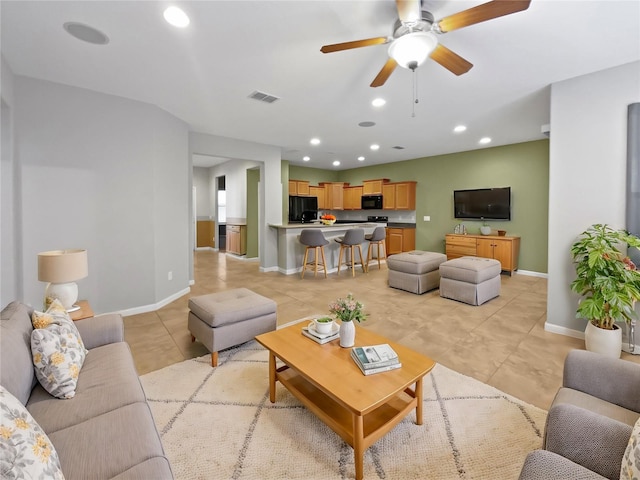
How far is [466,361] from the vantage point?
2531 millimetres

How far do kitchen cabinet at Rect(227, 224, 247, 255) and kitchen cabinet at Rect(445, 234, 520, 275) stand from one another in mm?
5083

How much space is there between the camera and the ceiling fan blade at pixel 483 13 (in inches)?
62.9

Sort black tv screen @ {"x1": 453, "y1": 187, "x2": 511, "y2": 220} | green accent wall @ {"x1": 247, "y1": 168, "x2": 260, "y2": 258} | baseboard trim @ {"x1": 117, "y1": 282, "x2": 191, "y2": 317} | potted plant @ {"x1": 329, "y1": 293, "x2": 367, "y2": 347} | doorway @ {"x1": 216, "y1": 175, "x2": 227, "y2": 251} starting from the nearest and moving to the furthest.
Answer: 1. potted plant @ {"x1": 329, "y1": 293, "x2": 367, "y2": 347}
2. baseboard trim @ {"x1": 117, "y1": 282, "x2": 191, "y2": 317}
3. black tv screen @ {"x1": 453, "y1": 187, "x2": 511, "y2": 220}
4. green accent wall @ {"x1": 247, "y1": 168, "x2": 260, "y2": 258}
5. doorway @ {"x1": 216, "y1": 175, "x2": 227, "y2": 251}

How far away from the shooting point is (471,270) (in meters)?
4.00

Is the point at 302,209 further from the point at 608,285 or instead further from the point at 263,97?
the point at 608,285

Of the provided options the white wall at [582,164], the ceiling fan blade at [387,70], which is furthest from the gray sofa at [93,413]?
the white wall at [582,164]

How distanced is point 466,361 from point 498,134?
14.7 feet

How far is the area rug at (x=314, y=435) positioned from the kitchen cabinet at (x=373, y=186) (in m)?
6.62

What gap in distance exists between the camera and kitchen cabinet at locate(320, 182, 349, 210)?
9.28 meters

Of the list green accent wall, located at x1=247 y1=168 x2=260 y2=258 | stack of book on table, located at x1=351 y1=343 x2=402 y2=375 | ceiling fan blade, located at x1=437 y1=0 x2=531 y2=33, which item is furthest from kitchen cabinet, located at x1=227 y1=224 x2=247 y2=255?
ceiling fan blade, located at x1=437 y1=0 x2=531 y2=33

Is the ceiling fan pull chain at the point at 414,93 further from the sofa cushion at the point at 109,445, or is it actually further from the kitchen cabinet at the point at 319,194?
the kitchen cabinet at the point at 319,194

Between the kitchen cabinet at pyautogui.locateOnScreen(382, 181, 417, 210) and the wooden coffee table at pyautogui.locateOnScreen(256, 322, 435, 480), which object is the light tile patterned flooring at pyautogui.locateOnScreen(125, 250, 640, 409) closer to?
the wooden coffee table at pyautogui.locateOnScreen(256, 322, 435, 480)

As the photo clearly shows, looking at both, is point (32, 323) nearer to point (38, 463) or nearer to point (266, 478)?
point (38, 463)

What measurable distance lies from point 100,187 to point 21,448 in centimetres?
337
